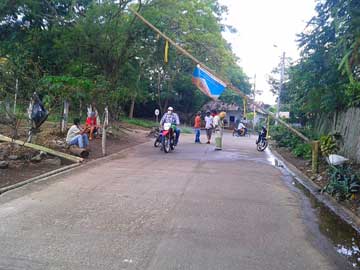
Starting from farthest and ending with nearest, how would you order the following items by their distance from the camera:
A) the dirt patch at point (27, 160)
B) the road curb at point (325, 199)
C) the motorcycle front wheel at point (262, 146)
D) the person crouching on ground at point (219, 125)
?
1. the motorcycle front wheel at point (262, 146)
2. the person crouching on ground at point (219, 125)
3. the dirt patch at point (27, 160)
4. the road curb at point (325, 199)

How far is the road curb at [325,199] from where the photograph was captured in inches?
259

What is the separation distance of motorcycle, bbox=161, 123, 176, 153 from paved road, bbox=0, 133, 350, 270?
5181mm

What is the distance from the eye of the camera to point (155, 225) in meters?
5.61

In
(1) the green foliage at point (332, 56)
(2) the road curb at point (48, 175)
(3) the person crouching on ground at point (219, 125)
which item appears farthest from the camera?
(3) the person crouching on ground at point (219, 125)

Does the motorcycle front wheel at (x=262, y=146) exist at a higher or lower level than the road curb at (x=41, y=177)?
higher

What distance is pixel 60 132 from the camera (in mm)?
15742

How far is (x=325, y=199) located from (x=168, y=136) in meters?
7.85

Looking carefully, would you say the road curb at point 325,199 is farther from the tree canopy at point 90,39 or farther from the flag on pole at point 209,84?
the tree canopy at point 90,39

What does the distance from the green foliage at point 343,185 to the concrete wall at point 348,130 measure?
2.18 m

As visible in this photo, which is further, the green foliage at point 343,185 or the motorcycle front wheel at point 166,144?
the motorcycle front wheel at point 166,144

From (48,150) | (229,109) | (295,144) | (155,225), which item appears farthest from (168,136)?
(229,109)

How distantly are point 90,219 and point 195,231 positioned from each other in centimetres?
158

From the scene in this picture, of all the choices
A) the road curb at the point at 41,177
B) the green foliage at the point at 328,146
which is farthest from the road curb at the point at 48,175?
the green foliage at the point at 328,146

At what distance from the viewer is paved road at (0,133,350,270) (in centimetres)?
435
